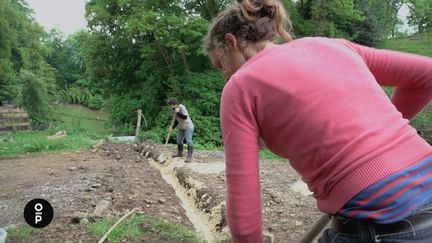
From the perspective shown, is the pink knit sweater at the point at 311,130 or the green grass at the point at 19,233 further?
the green grass at the point at 19,233

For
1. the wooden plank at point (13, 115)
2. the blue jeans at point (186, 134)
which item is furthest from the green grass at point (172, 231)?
the wooden plank at point (13, 115)

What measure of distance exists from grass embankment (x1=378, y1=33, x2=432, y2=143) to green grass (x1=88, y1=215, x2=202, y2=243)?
11.5 metres

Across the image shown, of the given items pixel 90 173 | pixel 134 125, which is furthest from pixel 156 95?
pixel 90 173

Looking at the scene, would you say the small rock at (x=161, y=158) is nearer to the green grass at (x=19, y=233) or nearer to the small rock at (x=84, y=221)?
the small rock at (x=84, y=221)

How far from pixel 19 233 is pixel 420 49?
76.1 feet

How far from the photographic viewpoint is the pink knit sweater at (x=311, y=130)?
3.85ft

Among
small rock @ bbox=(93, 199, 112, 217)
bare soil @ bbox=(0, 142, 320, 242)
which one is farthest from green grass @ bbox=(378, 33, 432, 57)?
small rock @ bbox=(93, 199, 112, 217)

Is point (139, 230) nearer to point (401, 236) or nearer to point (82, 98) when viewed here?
point (401, 236)

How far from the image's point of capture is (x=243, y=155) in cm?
122

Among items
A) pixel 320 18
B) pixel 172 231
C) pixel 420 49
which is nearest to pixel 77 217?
pixel 172 231

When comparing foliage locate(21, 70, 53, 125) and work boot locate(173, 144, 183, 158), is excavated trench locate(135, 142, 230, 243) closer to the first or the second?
work boot locate(173, 144, 183, 158)

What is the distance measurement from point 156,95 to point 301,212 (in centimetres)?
1616

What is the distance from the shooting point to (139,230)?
4559mm

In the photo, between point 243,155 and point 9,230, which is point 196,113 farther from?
point 243,155
